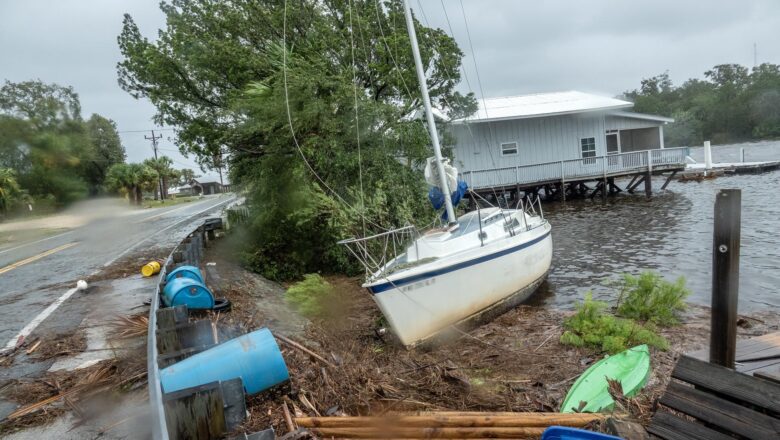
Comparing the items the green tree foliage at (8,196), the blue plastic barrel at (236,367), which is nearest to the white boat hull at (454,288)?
the blue plastic barrel at (236,367)

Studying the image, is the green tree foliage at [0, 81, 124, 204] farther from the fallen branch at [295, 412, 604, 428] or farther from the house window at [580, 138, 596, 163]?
the house window at [580, 138, 596, 163]

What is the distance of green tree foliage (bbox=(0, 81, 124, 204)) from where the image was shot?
539 cm

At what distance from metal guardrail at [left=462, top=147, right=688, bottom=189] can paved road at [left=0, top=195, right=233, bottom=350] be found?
16035mm

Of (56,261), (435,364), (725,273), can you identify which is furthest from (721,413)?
(56,261)

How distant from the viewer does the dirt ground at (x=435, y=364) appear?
4.50 m

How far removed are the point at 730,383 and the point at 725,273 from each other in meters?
0.88

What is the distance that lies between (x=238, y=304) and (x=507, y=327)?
4633 millimetres

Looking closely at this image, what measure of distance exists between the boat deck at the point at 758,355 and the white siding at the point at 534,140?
20.3 metres

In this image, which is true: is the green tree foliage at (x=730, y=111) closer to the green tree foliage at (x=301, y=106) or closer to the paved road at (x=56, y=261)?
the green tree foliage at (x=301, y=106)

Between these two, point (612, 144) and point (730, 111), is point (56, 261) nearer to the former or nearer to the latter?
point (612, 144)

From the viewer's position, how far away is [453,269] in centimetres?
727

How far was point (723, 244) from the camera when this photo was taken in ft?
12.4

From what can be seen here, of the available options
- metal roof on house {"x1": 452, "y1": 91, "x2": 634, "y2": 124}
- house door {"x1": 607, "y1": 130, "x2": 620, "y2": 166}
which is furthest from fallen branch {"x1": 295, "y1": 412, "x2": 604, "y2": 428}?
house door {"x1": 607, "y1": 130, "x2": 620, "y2": 166}

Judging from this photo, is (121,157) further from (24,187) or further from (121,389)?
(121,389)
